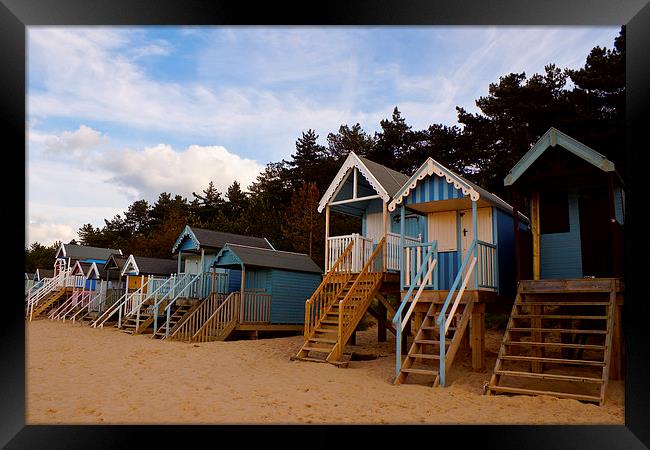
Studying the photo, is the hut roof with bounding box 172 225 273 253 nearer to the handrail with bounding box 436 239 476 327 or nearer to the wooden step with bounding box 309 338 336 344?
the wooden step with bounding box 309 338 336 344

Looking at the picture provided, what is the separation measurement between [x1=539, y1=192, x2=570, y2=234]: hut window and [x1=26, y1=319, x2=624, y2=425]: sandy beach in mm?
3003

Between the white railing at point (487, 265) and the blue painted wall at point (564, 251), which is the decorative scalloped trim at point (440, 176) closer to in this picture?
the white railing at point (487, 265)

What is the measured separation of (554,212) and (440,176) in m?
2.34

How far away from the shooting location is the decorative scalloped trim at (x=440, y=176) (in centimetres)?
941

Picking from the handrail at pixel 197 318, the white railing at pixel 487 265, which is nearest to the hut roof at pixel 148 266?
the handrail at pixel 197 318

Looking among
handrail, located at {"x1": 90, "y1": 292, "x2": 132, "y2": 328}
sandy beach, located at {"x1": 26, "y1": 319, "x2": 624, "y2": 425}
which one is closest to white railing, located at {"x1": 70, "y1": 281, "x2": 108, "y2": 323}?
handrail, located at {"x1": 90, "y1": 292, "x2": 132, "y2": 328}

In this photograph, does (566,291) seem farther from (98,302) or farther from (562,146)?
(98,302)

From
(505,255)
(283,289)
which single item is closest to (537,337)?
(505,255)

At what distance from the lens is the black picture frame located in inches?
192

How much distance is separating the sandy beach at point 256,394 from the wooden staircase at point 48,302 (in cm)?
1417

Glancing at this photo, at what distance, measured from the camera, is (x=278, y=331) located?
16422 mm
